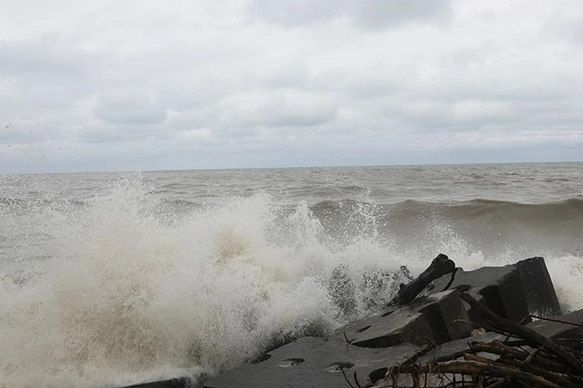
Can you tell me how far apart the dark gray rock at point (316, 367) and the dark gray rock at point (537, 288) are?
2.19m

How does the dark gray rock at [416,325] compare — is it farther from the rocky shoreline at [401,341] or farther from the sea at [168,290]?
the sea at [168,290]

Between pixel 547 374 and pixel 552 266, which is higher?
pixel 547 374

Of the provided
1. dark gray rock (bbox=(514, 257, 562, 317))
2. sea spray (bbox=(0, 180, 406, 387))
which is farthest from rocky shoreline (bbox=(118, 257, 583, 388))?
sea spray (bbox=(0, 180, 406, 387))

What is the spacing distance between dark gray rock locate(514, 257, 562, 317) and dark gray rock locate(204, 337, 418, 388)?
2187mm

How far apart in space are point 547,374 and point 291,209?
Answer: 1287cm

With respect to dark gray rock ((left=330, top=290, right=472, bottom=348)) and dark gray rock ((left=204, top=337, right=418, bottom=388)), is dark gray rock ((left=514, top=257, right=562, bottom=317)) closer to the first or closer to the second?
dark gray rock ((left=330, top=290, right=472, bottom=348))

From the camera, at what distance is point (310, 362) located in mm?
3787

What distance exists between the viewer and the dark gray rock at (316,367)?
135 inches

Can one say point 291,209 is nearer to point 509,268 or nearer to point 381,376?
point 509,268

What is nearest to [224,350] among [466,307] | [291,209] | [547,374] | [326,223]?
[466,307]

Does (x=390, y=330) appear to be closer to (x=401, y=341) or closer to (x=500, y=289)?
(x=401, y=341)

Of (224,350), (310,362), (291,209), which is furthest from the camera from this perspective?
(291,209)

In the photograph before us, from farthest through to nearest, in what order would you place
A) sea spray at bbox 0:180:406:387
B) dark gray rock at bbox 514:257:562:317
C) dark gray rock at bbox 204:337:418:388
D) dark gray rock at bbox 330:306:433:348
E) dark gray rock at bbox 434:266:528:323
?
1. dark gray rock at bbox 514:257:562:317
2. dark gray rock at bbox 434:266:528:323
3. sea spray at bbox 0:180:406:387
4. dark gray rock at bbox 330:306:433:348
5. dark gray rock at bbox 204:337:418:388

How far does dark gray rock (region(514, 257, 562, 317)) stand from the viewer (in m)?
5.37
